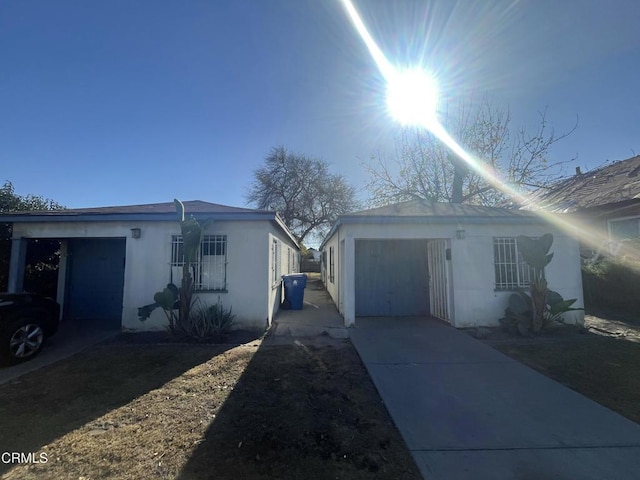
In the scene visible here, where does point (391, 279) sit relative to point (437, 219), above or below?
below

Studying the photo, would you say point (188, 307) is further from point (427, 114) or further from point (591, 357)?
point (427, 114)

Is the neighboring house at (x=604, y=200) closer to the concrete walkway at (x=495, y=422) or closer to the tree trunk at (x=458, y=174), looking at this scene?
the tree trunk at (x=458, y=174)

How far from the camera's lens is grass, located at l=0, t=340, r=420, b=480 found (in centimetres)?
249

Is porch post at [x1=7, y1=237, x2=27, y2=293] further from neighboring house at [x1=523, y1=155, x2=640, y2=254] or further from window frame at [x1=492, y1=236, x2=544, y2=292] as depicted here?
neighboring house at [x1=523, y1=155, x2=640, y2=254]

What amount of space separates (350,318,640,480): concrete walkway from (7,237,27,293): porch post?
838 centimetres

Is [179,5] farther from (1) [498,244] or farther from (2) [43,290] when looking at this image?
(1) [498,244]

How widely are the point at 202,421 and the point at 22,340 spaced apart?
14.7 feet

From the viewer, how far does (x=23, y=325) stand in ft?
17.1

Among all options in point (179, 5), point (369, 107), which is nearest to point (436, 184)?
point (369, 107)

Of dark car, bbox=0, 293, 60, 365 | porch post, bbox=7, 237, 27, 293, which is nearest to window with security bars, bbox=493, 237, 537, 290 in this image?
dark car, bbox=0, 293, 60, 365

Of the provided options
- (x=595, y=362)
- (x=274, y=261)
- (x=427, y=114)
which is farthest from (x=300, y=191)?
(x=595, y=362)

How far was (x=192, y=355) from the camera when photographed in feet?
18.2

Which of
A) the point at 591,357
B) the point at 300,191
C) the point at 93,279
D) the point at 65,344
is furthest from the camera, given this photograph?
the point at 300,191

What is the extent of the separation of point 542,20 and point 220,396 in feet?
35.3
